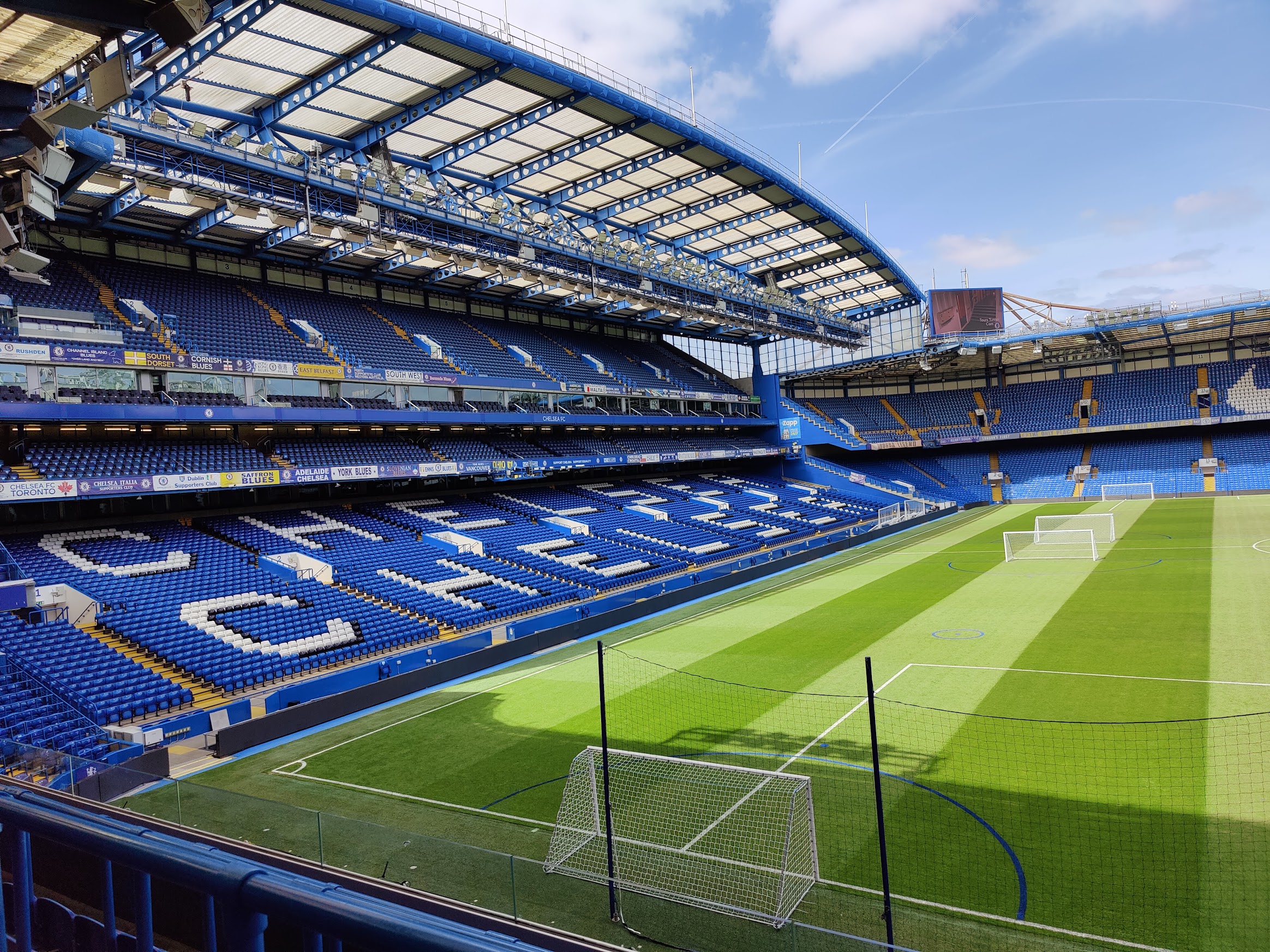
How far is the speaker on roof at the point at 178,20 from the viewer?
140 inches

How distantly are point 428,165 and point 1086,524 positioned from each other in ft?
115

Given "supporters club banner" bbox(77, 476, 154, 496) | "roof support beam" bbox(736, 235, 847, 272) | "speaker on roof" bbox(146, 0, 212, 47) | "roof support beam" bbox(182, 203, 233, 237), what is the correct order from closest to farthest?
"speaker on roof" bbox(146, 0, 212, 47), "supporters club banner" bbox(77, 476, 154, 496), "roof support beam" bbox(182, 203, 233, 237), "roof support beam" bbox(736, 235, 847, 272)

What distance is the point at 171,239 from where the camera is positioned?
95.6 feet

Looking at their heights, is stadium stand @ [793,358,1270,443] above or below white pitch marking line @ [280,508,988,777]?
above

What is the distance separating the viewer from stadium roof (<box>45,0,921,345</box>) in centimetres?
1992

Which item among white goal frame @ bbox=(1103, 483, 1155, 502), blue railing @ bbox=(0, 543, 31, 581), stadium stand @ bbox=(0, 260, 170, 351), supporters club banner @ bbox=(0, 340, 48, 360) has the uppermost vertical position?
stadium stand @ bbox=(0, 260, 170, 351)

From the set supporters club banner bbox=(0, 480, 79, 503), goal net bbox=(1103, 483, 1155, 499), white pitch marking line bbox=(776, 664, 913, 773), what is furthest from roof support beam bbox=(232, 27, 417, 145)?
goal net bbox=(1103, 483, 1155, 499)

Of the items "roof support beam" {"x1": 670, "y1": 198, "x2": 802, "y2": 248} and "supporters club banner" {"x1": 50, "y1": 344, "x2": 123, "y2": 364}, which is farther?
"roof support beam" {"x1": 670, "y1": 198, "x2": 802, "y2": 248}

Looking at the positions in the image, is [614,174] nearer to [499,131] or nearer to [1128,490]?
[499,131]

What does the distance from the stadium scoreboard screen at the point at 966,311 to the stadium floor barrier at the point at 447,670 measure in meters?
29.1

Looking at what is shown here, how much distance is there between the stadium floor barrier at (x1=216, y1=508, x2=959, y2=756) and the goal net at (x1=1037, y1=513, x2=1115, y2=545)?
14.8 metres

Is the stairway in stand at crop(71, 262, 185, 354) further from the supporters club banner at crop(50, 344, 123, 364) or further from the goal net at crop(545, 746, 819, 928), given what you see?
the goal net at crop(545, 746, 819, 928)

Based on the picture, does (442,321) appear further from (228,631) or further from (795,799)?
(795,799)

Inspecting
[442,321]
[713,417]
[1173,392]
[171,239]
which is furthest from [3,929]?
[1173,392]
